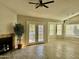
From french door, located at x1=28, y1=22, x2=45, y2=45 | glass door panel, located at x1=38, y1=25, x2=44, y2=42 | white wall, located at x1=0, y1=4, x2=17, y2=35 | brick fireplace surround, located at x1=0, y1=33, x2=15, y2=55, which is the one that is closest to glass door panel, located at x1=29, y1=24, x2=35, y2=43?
french door, located at x1=28, y1=22, x2=45, y2=45

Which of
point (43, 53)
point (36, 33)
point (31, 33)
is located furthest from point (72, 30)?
point (43, 53)

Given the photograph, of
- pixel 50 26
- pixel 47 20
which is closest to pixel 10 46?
pixel 47 20

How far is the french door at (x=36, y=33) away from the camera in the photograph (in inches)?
383

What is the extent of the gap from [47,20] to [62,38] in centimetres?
365

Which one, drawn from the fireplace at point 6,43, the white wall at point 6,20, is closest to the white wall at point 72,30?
the white wall at point 6,20

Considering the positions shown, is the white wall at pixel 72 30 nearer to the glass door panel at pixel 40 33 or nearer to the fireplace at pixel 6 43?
the glass door panel at pixel 40 33

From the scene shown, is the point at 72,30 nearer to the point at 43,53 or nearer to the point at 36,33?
the point at 36,33

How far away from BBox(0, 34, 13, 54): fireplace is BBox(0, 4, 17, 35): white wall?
302mm

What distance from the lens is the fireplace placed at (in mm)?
7113

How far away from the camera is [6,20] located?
296 inches

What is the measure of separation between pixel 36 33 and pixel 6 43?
130 inches

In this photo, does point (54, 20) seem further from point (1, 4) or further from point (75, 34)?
point (1, 4)

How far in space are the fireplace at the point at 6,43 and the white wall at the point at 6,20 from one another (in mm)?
302

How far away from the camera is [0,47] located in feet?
23.0
